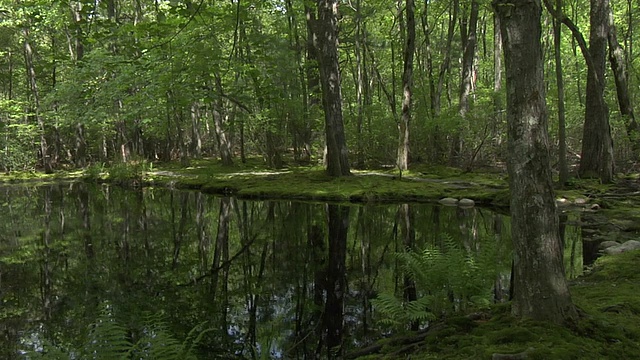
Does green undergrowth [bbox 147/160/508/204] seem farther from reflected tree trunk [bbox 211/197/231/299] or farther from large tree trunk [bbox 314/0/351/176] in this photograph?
reflected tree trunk [bbox 211/197/231/299]

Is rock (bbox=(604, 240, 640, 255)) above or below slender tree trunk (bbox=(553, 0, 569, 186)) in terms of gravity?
below

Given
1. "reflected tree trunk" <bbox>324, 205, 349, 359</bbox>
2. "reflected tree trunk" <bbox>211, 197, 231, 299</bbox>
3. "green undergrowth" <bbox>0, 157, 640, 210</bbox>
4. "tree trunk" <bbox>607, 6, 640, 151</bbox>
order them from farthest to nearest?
1. "tree trunk" <bbox>607, 6, 640, 151</bbox>
2. "green undergrowth" <bbox>0, 157, 640, 210</bbox>
3. "reflected tree trunk" <bbox>211, 197, 231, 299</bbox>
4. "reflected tree trunk" <bbox>324, 205, 349, 359</bbox>

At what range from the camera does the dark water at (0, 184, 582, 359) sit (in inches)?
185

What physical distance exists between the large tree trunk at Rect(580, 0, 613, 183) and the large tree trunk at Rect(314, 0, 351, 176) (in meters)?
8.08

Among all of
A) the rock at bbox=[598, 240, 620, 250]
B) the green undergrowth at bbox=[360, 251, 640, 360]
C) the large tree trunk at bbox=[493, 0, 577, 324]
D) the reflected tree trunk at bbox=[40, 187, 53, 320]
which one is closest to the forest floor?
the green undergrowth at bbox=[360, 251, 640, 360]

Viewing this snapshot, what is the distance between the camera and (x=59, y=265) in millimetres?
7699

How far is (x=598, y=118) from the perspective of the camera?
44.3 feet

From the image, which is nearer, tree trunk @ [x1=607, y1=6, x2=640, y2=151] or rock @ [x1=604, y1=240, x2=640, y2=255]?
rock @ [x1=604, y1=240, x2=640, y2=255]

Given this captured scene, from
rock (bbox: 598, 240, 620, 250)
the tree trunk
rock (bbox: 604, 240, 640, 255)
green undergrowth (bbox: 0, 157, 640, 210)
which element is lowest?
rock (bbox: 598, 240, 620, 250)

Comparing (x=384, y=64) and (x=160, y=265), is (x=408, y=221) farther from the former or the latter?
(x=384, y=64)

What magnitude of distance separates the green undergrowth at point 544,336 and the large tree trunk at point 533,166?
0.56ft

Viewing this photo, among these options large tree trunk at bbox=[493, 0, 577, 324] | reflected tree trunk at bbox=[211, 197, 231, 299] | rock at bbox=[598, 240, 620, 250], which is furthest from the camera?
rock at bbox=[598, 240, 620, 250]

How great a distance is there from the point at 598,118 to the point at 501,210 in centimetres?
493

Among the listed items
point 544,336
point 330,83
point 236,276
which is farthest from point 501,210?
point 544,336
